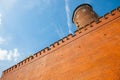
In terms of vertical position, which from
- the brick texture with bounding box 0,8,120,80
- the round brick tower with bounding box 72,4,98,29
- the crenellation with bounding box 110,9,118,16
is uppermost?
the round brick tower with bounding box 72,4,98,29

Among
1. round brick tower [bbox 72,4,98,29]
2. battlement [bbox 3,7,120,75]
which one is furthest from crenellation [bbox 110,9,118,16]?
round brick tower [bbox 72,4,98,29]

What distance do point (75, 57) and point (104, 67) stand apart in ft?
7.39

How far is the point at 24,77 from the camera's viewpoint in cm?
1239

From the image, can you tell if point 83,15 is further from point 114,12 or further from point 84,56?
point 84,56

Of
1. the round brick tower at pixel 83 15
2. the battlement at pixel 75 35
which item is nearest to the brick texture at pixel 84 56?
the battlement at pixel 75 35

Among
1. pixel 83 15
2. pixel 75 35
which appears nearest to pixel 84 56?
pixel 75 35

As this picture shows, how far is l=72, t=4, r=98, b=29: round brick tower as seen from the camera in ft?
48.8

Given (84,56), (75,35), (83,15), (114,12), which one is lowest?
(84,56)

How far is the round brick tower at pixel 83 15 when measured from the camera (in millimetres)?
14886

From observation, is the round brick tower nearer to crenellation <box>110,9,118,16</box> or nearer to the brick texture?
the brick texture

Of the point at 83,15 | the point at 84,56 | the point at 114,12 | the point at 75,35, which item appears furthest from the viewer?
the point at 83,15

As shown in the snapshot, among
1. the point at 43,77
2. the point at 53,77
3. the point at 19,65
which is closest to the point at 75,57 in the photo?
the point at 53,77

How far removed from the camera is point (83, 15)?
15.5 m

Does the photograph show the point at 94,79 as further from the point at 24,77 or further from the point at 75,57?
the point at 24,77
